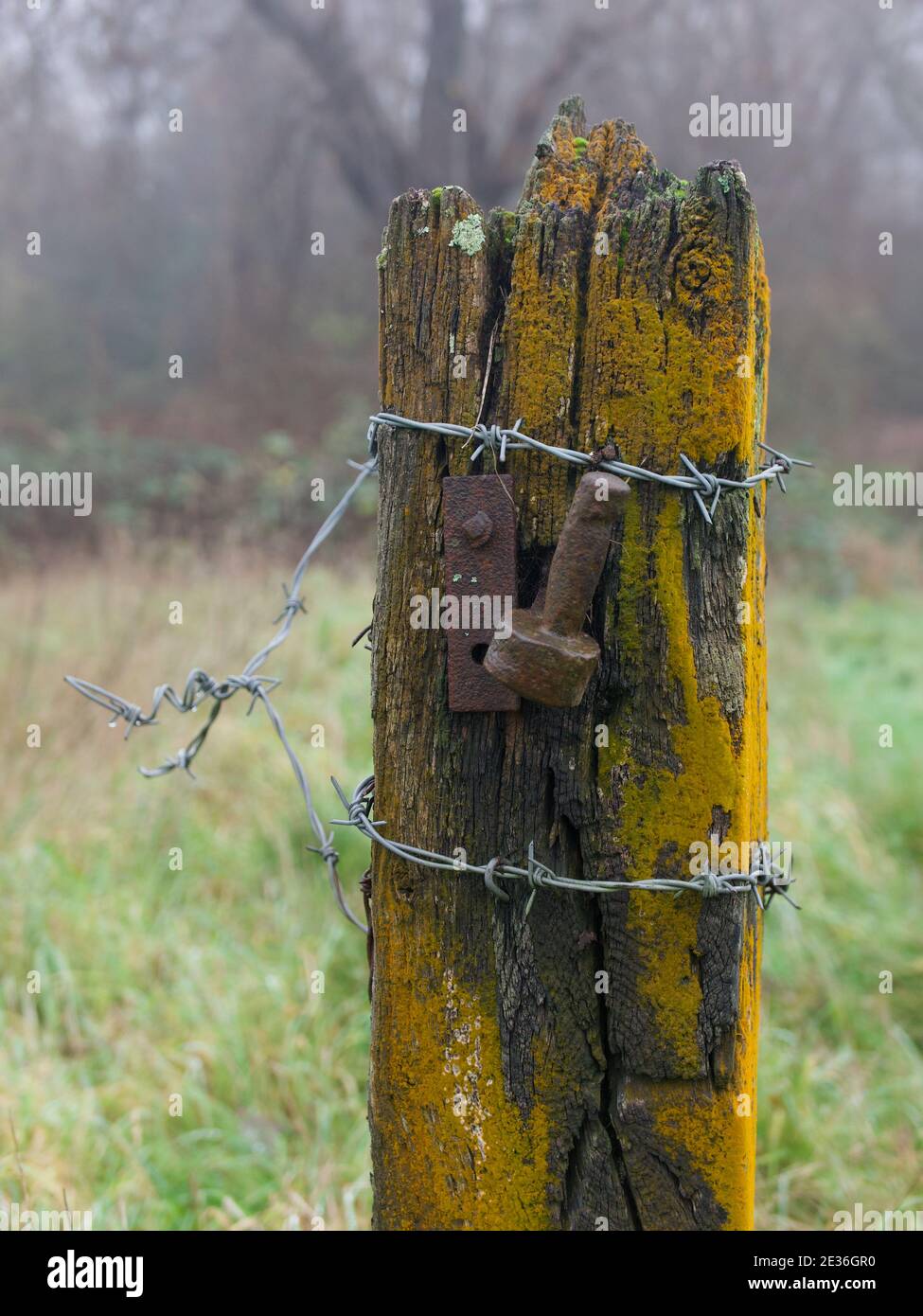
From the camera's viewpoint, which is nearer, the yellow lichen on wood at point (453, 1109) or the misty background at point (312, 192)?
the yellow lichen on wood at point (453, 1109)

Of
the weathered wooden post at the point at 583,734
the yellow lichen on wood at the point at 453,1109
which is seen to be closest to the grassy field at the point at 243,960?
the yellow lichen on wood at the point at 453,1109

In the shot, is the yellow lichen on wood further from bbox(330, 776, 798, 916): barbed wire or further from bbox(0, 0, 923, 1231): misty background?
bbox(0, 0, 923, 1231): misty background

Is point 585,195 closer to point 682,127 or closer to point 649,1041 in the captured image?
point 649,1041

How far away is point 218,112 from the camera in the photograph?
1605 cm

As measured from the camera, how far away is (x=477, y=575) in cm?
125

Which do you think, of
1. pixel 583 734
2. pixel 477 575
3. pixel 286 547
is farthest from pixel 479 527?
pixel 286 547

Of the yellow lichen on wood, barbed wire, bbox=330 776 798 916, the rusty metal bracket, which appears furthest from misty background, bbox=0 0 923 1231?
the rusty metal bracket

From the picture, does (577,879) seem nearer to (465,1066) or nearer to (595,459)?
(465,1066)

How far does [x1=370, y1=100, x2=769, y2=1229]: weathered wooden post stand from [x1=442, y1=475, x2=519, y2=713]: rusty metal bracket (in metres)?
0.03

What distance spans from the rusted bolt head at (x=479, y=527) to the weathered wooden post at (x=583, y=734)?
5 cm

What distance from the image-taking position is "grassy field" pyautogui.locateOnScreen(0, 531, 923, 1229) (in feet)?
8.75

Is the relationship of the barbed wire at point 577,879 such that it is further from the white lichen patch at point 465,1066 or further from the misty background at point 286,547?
the misty background at point 286,547

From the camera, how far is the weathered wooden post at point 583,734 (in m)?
1.23
